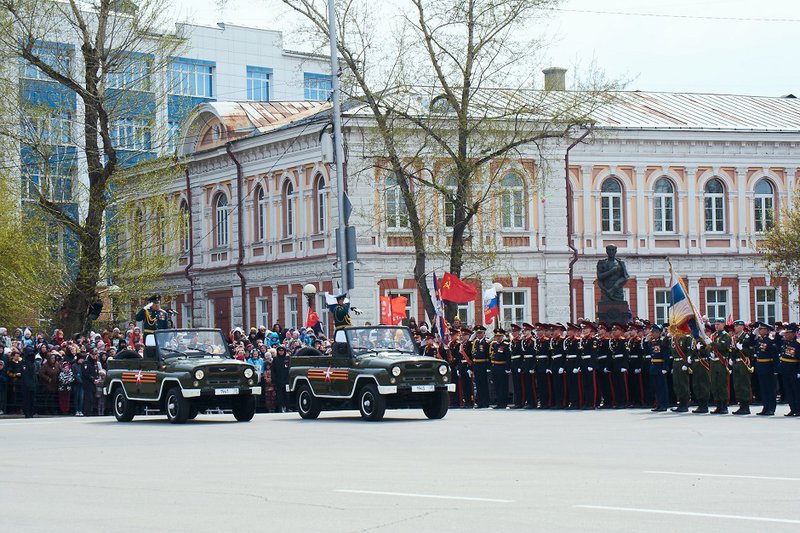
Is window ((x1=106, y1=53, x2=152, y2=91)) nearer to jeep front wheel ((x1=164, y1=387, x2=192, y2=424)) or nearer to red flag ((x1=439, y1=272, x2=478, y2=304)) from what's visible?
red flag ((x1=439, y1=272, x2=478, y2=304))

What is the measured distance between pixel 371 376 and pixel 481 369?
7017 millimetres

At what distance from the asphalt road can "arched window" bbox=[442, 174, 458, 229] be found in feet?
58.4

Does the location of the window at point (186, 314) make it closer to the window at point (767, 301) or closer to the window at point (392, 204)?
the window at point (392, 204)

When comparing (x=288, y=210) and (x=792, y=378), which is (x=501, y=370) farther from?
(x=288, y=210)

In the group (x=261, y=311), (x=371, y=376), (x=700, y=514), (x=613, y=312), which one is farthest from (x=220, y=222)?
(x=700, y=514)

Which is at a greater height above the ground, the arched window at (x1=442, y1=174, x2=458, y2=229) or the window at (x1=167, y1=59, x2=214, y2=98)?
the window at (x1=167, y1=59, x2=214, y2=98)

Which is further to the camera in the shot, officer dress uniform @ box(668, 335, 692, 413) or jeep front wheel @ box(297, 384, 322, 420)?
jeep front wheel @ box(297, 384, 322, 420)

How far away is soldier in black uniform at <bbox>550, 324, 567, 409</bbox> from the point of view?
30.3 meters

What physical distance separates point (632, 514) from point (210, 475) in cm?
573

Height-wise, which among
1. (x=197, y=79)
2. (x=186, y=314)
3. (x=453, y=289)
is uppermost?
(x=197, y=79)

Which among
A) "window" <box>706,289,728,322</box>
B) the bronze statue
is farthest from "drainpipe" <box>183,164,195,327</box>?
the bronze statue

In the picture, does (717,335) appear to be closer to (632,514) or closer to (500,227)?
(632,514)

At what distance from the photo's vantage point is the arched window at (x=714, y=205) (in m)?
56.8

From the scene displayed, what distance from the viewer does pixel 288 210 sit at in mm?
56000
